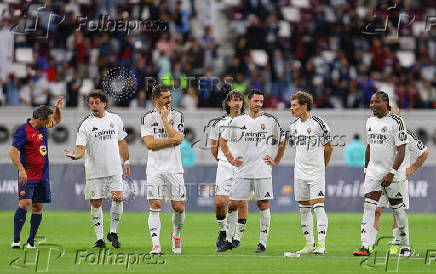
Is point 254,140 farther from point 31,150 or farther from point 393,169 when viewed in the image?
point 31,150

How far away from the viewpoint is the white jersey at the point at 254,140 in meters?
15.8

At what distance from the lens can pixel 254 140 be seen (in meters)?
15.8

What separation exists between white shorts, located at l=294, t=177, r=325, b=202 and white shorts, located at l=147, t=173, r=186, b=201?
1.81 metres

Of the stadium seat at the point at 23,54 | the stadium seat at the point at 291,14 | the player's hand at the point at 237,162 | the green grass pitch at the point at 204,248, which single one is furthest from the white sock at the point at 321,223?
the stadium seat at the point at 291,14

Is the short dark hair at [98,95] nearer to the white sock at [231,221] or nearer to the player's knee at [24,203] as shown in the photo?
the player's knee at [24,203]

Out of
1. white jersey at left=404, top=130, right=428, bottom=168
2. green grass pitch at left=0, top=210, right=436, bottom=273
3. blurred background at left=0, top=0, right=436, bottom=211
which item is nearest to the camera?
green grass pitch at left=0, top=210, right=436, bottom=273

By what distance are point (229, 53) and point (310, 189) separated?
51.9 ft

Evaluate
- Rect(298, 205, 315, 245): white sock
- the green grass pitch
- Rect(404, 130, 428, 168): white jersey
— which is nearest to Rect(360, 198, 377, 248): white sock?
the green grass pitch

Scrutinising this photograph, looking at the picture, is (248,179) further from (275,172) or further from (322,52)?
(322,52)

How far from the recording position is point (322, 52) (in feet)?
105

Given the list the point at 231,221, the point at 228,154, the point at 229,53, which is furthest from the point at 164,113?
the point at 229,53

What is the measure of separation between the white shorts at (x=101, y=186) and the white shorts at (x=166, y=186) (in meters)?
1.65

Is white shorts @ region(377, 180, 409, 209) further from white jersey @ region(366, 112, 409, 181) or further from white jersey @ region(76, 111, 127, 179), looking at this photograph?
white jersey @ region(76, 111, 127, 179)

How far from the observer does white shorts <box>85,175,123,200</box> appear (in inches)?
658
